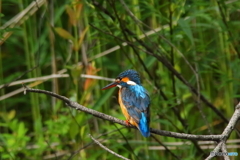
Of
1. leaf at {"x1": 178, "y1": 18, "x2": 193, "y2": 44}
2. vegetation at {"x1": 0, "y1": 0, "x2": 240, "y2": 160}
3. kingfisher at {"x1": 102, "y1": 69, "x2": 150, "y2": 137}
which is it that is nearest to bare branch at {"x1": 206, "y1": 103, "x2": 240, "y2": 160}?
kingfisher at {"x1": 102, "y1": 69, "x2": 150, "y2": 137}

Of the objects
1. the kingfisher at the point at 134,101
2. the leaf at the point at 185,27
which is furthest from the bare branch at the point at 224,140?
the leaf at the point at 185,27

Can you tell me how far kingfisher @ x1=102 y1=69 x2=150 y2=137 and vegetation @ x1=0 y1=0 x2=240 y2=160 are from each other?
16 centimetres

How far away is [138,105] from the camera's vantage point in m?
2.65

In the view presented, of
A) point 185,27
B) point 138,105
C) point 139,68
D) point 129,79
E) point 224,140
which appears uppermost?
point 185,27

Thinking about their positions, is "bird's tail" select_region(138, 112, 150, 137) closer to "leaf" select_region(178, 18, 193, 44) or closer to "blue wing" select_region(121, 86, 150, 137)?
"blue wing" select_region(121, 86, 150, 137)

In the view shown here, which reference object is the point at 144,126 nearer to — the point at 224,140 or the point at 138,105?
the point at 138,105

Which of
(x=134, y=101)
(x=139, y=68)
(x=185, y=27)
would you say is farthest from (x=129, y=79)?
(x=139, y=68)

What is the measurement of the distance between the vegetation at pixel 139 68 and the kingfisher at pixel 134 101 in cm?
16

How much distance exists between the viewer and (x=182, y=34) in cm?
313

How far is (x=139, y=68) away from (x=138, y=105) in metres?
1.00

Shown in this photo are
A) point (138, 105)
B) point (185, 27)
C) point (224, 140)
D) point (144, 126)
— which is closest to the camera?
point (224, 140)

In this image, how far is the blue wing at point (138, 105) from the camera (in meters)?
2.51

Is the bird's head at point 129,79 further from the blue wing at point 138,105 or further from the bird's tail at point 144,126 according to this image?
the bird's tail at point 144,126

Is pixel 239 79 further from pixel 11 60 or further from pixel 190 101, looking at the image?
pixel 11 60
